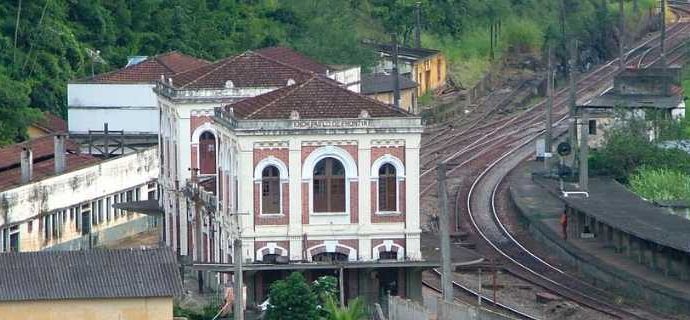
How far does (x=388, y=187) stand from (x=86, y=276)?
31.3ft

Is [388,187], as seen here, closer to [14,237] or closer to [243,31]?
[14,237]

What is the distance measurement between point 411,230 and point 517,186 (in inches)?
747

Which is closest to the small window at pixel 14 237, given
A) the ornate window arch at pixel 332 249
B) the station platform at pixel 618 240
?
the ornate window arch at pixel 332 249

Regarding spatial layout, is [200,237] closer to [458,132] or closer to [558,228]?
[558,228]

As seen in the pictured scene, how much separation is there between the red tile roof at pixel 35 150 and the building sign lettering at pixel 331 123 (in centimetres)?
1291

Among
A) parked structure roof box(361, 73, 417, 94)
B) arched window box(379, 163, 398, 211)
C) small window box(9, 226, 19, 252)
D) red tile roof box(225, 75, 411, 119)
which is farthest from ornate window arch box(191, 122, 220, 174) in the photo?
parked structure roof box(361, 73, 417, 94)

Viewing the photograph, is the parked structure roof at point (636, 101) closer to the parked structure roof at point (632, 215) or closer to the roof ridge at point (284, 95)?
the parked structure roof at point (632, 215)

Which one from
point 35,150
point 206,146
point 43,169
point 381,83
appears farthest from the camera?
point 381,83

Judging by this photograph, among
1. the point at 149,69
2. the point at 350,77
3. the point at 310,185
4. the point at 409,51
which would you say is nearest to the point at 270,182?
the point at 310,185

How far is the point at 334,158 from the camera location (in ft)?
149

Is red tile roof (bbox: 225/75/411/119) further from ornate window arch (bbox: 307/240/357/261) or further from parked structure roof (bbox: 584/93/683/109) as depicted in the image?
parked structure roof (bbox: 584/93/683/109)

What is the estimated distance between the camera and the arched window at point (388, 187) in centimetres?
4556

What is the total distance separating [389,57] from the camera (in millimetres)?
85000

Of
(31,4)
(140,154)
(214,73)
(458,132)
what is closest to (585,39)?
(458,132)
